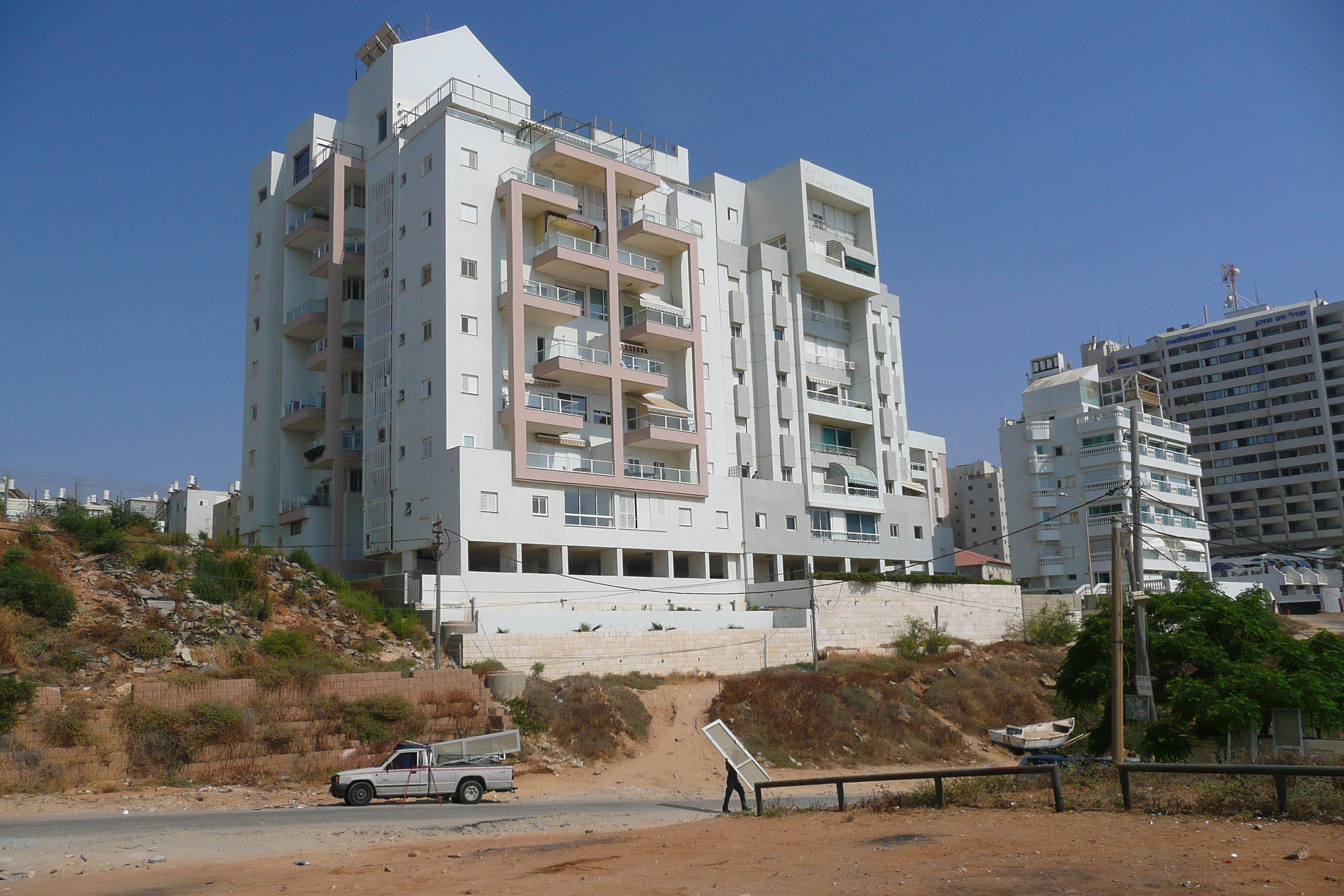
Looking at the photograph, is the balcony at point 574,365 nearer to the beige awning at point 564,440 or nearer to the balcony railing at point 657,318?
the beige awning at point 564,440

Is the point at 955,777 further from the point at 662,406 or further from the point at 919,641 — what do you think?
the point at 919,641

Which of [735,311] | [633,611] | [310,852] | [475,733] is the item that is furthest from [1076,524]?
[310,852]

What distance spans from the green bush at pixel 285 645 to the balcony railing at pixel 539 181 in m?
26.6

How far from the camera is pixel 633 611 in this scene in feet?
159

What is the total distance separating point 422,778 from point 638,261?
3768 centimetres

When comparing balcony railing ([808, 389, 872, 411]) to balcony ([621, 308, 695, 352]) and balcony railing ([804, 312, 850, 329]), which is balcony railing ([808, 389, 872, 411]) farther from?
balcony ([621, 308, 695, 352])

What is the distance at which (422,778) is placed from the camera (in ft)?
89.6

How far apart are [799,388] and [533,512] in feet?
75.2

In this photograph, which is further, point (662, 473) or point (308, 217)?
point (308, 217)

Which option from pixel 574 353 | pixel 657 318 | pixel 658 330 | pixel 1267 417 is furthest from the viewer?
pixel 1267 417

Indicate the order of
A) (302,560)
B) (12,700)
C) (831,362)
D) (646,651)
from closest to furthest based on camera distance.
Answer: (12,700) < (646,651) < (302,560) < (831,362)

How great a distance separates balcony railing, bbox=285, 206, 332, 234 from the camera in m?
59.9

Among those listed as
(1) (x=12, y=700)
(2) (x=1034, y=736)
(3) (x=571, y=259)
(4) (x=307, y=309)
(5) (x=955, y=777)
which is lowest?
(2) (x=1034, y=736)

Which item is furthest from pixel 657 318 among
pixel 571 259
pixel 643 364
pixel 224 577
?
pixel 224 577
